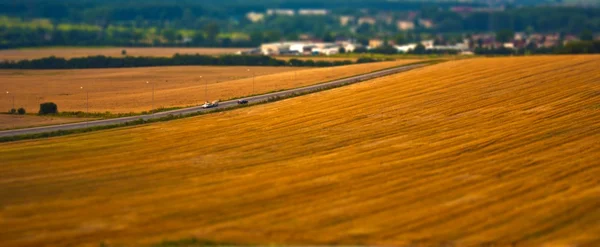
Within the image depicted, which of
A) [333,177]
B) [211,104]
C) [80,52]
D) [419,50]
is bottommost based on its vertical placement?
[333,177]

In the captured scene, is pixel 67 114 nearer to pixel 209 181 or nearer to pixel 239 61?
pixel 209 181

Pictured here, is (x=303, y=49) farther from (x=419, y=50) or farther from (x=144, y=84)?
(x=144, y=84)

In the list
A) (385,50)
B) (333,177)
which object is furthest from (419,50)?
(333,177)

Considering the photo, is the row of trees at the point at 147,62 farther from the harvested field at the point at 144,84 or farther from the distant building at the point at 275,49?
the distant building at the point at 275,49

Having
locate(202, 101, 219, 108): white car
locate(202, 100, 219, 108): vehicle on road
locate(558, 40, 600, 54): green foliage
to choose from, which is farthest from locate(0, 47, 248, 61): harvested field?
locate(202, 101, 219, 108): white car

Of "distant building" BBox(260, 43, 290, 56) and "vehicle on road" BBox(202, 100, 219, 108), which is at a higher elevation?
"distant building" BBox(260, 43, 290, 56)

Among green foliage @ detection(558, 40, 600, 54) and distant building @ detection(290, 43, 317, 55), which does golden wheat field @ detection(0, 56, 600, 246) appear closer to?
green foliage @ detection(558, 40, 600, 54)

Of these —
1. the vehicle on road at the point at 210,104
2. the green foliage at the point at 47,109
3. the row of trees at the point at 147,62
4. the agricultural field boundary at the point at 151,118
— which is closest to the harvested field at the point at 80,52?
the row of trees at the point at 147,62
